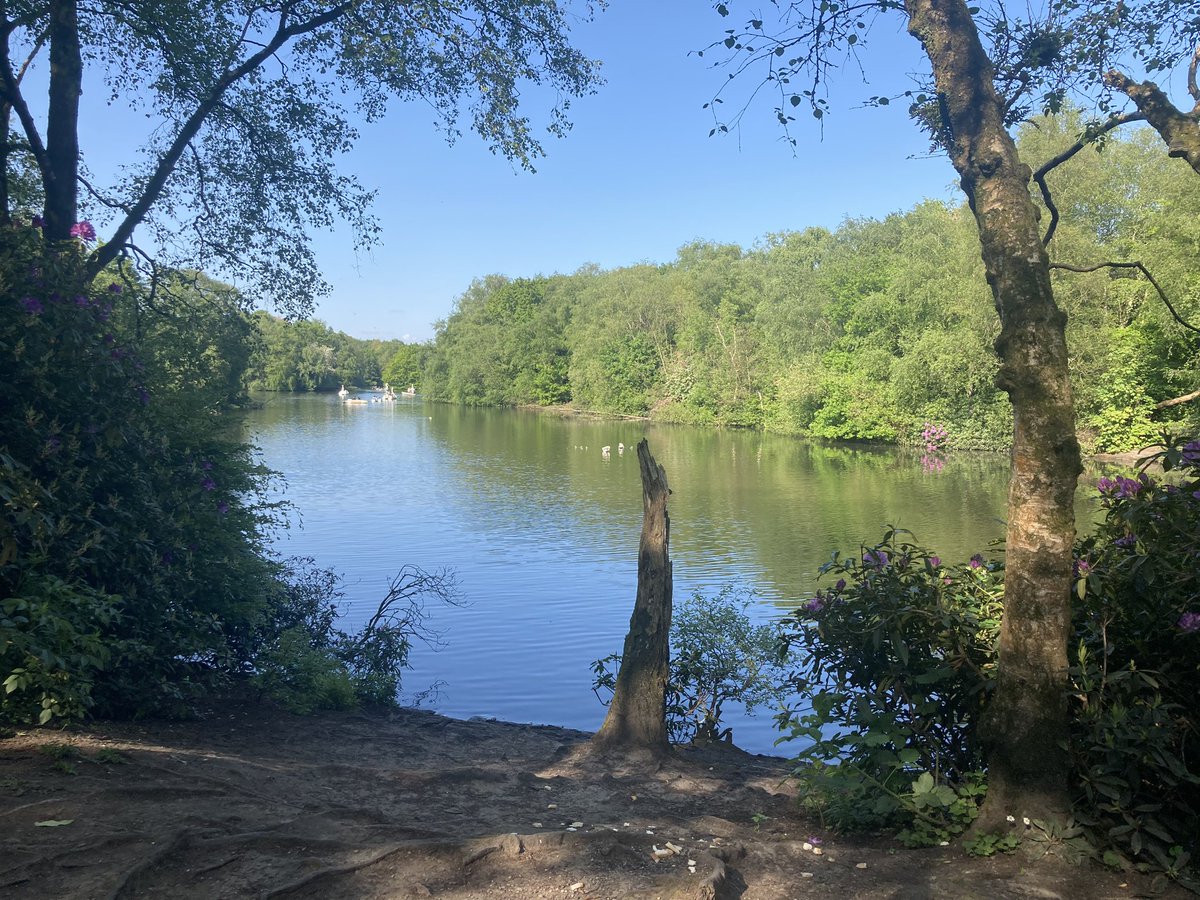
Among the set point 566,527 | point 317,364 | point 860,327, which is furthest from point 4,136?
point 317,364

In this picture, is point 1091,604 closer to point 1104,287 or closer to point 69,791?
point 69,791

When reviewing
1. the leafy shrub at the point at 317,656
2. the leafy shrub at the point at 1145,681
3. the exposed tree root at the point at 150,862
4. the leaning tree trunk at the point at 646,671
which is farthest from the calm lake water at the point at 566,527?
the exposed tree root at the point at 150,862

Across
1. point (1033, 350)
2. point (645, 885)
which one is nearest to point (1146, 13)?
point (1033, 350)

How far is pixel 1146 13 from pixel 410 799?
7361 mm

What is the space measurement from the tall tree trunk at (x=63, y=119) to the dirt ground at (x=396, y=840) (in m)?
5.16

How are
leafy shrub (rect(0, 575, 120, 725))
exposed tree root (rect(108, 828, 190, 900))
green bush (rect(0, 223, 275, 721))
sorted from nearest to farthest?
exposed tree root (rect(108, 828, 190, 900)) → leafy shrub (rect(0, 575, 120, 725)) → green bush (rect(0, 223, 275, 721))

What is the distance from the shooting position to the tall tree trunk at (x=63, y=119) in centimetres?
800

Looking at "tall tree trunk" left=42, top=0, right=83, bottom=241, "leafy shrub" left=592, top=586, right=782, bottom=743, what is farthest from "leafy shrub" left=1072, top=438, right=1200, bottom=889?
"tall tree trunk" left=42, top=0, right=83, bottom=241

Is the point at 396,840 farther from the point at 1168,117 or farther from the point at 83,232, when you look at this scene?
the point at 1168,117

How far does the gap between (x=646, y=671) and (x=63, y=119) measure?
7.56 metres

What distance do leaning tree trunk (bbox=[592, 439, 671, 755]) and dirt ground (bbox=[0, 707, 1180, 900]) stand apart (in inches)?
47.1

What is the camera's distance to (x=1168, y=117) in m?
5.25

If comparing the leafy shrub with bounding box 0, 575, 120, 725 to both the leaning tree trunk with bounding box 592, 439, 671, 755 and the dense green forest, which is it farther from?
the dense green forest

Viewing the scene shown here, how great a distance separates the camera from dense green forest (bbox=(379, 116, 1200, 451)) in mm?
29484
